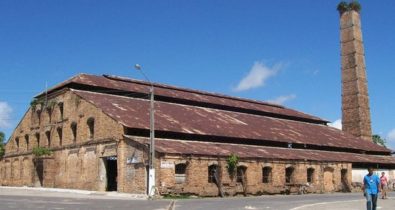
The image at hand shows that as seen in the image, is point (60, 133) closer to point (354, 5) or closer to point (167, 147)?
point (167, 147)

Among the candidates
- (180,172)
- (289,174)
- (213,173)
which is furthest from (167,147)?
(289,174)

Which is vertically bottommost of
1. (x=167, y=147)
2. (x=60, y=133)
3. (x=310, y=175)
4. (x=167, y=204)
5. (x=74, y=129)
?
(x=167, y=204)

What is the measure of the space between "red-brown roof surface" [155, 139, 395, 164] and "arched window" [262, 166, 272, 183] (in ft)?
2.77

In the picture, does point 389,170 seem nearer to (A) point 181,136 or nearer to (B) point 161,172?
(A) point 181,136

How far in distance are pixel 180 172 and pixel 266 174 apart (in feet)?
25.5

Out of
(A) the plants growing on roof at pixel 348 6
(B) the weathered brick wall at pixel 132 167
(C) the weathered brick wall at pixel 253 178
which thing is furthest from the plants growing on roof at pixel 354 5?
(B) the weathered brick wall at pixel 132 167

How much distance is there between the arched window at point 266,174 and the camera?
3375 cm

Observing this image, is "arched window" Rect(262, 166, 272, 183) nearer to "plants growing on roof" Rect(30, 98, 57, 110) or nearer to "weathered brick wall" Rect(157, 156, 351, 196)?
"weathered brick wall" Rect(157, 156, 351, 196)

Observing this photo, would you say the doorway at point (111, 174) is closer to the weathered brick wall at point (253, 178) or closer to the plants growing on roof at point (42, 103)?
the weathered brick wall at point (253, 178)

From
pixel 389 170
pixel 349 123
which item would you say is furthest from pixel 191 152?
pixel 349 123

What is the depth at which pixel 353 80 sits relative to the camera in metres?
56.2

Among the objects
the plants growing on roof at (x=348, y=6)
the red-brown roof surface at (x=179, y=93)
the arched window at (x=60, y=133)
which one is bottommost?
the arched window at (x=60, y=133)

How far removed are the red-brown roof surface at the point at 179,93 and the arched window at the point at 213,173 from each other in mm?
12288

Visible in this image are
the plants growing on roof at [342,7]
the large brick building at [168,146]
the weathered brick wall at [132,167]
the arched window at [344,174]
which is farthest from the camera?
the plants growing on roof at [342,7]
